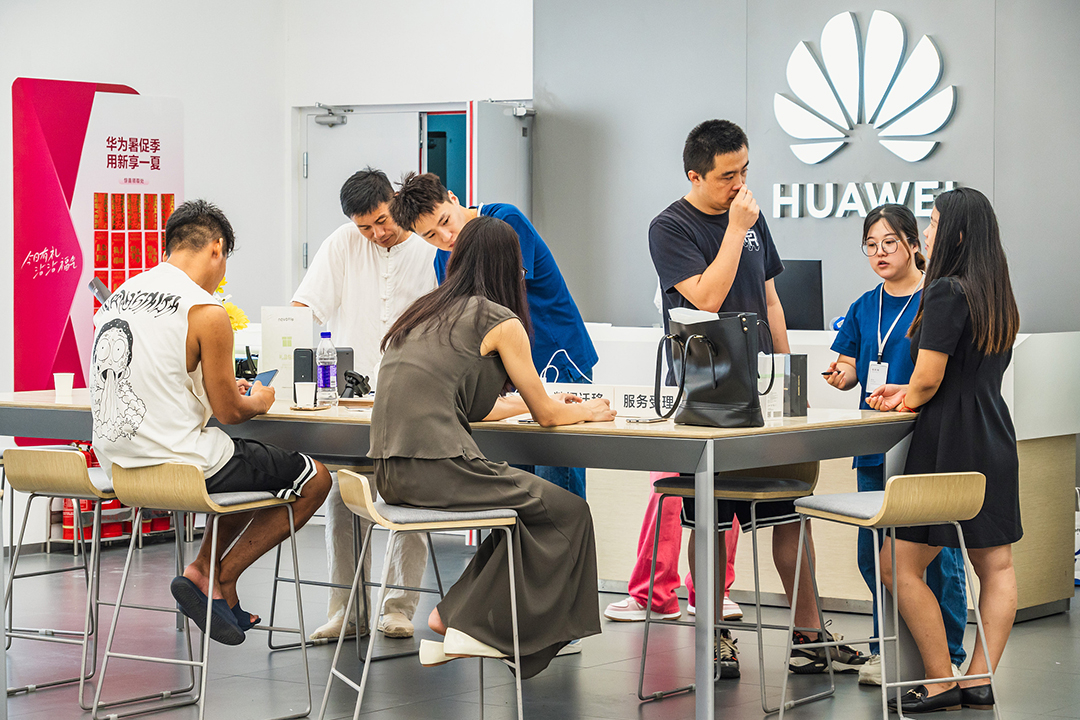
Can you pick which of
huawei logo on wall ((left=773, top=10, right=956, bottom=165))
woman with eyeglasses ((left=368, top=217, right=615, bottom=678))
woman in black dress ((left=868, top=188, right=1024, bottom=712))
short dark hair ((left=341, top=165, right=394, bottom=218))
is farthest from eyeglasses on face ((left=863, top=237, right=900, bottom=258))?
huawei logo on wall ((left=773, top=10, right=956, bottom=165))

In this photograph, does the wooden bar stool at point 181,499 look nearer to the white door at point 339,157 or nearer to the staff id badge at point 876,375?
the staff id badge at point 876,375

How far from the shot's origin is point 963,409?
3531mm

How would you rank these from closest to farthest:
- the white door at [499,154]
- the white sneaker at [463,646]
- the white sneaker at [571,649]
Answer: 1. the white sneaker at [463,646]
2. the white sneaker at [571,649]
3. the white door at [499,154]

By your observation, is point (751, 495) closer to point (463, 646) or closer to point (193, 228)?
point (463, 646)

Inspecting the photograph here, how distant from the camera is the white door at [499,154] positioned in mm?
7344

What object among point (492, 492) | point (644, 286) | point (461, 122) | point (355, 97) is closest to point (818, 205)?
point (644, 286)

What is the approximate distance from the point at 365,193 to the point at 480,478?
1.64 m

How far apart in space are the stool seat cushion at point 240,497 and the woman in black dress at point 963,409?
5.95 ft

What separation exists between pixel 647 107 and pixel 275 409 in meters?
4.45

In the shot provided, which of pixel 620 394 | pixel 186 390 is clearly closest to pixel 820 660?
pixel 620 394

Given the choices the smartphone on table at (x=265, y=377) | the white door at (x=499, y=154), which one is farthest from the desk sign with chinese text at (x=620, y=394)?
the white door at (x=499, y=154)

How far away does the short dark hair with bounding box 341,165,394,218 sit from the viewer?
447 centimetres

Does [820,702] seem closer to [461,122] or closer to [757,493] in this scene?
[757,493]

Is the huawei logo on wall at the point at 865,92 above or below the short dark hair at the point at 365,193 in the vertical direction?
above
